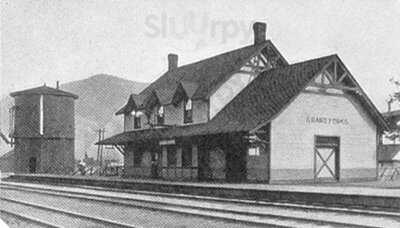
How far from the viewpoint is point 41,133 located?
46.7 meters

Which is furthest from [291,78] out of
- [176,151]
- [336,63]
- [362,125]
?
[176,151]

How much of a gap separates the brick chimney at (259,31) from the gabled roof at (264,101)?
2.25 metres

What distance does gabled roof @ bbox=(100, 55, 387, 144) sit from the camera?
25422 mm

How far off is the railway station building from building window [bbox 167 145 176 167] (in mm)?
57

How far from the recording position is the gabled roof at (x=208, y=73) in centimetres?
3048

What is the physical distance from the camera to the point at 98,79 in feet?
A: 651

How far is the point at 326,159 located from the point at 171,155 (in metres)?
9.53

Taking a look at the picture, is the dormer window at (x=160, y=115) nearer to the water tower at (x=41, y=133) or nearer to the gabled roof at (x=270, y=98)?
the gabled roof at (x=270, y=98)

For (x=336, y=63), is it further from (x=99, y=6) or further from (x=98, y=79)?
(x=98, y=79)

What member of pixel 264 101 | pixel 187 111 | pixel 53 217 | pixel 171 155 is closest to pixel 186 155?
pixel 171 155

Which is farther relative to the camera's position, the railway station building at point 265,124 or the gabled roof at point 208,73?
the gabled roof at point 208,73

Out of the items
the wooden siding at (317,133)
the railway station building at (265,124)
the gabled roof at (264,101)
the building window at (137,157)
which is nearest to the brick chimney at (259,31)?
the railway station building at (265,124)

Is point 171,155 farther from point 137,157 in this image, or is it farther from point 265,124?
point 265,124

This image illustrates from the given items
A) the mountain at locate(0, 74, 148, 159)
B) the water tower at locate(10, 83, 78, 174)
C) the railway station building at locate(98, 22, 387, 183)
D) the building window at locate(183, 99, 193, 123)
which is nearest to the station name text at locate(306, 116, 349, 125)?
the railway station building at locate(98, 22, 387, 183)
